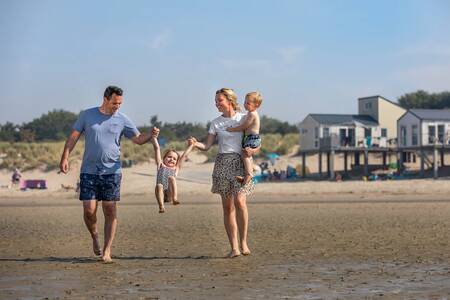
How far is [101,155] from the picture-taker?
8492 millimetres

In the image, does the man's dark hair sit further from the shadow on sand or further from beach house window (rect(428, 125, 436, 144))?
beach house window (rect(428, 125, 436, 144))

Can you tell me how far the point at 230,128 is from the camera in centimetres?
888

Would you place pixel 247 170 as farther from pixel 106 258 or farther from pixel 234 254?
pixel 106 258

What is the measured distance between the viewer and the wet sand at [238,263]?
6.23 m

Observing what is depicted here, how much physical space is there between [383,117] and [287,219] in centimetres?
4251

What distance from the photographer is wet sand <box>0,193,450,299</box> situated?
623cm

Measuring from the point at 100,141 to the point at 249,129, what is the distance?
5.16 feet

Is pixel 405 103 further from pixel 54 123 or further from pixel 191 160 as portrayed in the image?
pixel 191 160

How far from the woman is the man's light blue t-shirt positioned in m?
0.88

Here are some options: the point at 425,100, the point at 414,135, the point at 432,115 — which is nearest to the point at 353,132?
the point at 414,135

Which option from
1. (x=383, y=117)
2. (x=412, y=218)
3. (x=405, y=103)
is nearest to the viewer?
(x=412, y=218)

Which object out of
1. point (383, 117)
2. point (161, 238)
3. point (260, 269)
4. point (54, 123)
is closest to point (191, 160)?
point (383, 117)

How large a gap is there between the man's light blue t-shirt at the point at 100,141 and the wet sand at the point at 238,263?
37.5 inches

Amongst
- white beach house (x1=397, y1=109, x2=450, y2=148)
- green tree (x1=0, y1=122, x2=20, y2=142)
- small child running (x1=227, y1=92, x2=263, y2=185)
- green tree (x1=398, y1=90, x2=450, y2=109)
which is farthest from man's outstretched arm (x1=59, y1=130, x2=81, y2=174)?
green tree (x1=398, y1=90, x2=450, y2=109)
